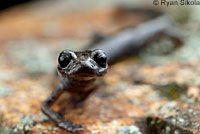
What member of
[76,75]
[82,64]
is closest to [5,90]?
[76,75]

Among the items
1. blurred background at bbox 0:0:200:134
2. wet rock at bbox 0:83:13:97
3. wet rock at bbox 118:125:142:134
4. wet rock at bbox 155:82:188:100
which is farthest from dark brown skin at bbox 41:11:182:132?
wet rock at bbox 155:82:188:100

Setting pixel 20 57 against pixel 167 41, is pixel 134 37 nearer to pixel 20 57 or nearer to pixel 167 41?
pixel 167 41

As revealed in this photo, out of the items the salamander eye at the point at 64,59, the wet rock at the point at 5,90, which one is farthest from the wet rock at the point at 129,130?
the wet rock at the point at 5,90

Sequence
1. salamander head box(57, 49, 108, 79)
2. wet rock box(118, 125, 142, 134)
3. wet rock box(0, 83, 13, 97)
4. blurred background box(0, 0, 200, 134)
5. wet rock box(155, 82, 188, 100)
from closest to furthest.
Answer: salamander head box(57, 49, 108, 79), wet rock box(118, 125, 142, 134), blurred background box(0, 0, 200, 134), wet rock box(155, 82, 188, 100), wet rock box(0, 83, 13, 97)

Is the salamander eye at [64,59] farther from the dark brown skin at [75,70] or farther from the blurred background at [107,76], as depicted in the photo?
the blurred background at [107,76]

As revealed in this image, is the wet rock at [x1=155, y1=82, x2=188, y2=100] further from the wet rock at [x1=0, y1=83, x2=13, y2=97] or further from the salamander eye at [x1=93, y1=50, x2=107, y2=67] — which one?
the wet rock at [x1=0, y1=83, x2=13, y2=97]

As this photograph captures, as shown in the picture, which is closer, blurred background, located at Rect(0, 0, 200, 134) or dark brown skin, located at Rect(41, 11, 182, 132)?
dark brown skin, located at Rect(41, 11, 182, 132)

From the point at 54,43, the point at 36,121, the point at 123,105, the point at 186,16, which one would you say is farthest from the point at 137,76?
the point at 186,16

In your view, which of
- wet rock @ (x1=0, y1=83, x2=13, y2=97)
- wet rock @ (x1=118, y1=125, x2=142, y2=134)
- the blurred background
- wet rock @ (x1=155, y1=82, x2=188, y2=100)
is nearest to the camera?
wet rock @ (x1=118, y1=125, x2=142, y2=134)
